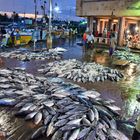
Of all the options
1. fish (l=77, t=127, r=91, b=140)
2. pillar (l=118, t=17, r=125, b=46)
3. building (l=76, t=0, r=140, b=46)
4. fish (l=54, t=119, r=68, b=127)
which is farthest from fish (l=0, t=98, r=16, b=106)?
pillar (l=118, t=17, r=125, b=46)

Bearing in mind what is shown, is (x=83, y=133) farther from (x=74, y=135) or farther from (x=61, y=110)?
(x=61, y=110)

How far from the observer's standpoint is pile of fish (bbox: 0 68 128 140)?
6.15m

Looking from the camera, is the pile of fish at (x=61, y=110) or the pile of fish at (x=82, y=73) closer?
the pile of fish at (x=61, y=110)

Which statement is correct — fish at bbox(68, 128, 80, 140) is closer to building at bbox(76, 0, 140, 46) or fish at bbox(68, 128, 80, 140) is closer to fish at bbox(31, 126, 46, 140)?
fish at bbox(31, 126, 46, 140)

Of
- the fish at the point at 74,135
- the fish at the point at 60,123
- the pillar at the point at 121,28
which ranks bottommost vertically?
the fish at the point at 74,135

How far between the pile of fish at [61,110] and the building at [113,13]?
66.3ft

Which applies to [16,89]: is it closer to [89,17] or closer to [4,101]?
[4,101]

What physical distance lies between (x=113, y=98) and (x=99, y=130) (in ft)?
11.6

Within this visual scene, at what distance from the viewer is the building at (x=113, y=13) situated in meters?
27.2

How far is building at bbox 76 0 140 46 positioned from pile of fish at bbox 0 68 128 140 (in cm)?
2020

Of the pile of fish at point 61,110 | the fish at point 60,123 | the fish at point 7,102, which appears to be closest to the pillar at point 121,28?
the pile of fish at point 61,110

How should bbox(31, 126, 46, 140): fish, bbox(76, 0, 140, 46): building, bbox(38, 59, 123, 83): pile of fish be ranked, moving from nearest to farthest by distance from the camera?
bbox(31, 126, 46, 140): fish < bbox(38, 59, 123, 83): pile of fish < bbox(76, 0, 140, 46): building

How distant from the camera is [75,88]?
373 inches

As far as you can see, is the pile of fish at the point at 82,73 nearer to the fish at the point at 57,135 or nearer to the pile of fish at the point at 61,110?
the pile of fish at the point at 61,110
